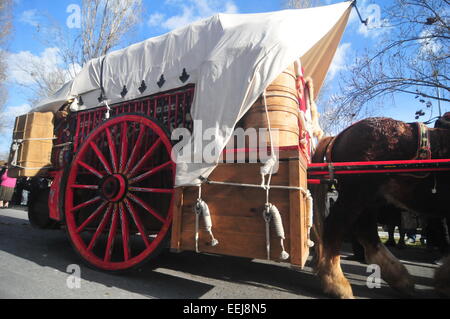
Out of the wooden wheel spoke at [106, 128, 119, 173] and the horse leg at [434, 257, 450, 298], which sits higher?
the wooden wheel spoke at [106, 128, 119, 173]

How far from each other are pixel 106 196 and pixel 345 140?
2.68 metres

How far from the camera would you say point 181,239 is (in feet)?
8.06

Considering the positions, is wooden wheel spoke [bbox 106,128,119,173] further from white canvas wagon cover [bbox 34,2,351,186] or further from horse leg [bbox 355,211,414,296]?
horse leg [bbox 355,211,414,296]

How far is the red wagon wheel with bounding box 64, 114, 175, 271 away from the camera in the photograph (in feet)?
9.71

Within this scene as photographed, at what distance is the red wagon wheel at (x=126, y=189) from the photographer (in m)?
2.96

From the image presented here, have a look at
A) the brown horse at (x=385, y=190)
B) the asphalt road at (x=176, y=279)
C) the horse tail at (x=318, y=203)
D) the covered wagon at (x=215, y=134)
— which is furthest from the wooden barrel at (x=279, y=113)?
the asphalt road at (x=176, y=279)

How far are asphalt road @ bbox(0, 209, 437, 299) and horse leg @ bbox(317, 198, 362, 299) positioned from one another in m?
0.18

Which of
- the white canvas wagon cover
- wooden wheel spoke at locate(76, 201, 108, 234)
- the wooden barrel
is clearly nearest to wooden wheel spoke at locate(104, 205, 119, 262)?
wooden wheel spoke at locate(76, 201, 108, 234)

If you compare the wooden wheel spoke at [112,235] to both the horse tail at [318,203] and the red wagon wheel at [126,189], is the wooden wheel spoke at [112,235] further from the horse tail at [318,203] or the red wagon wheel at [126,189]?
the horse tail at [318,203]

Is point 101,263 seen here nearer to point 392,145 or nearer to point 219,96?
point 219,96

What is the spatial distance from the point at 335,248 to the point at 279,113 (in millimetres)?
1462

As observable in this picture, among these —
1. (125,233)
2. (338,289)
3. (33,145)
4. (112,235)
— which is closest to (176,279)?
→ (125,233)

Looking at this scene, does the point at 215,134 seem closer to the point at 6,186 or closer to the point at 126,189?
the point at 126,189

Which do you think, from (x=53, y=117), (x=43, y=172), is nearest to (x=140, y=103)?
(x=53, y=117)
